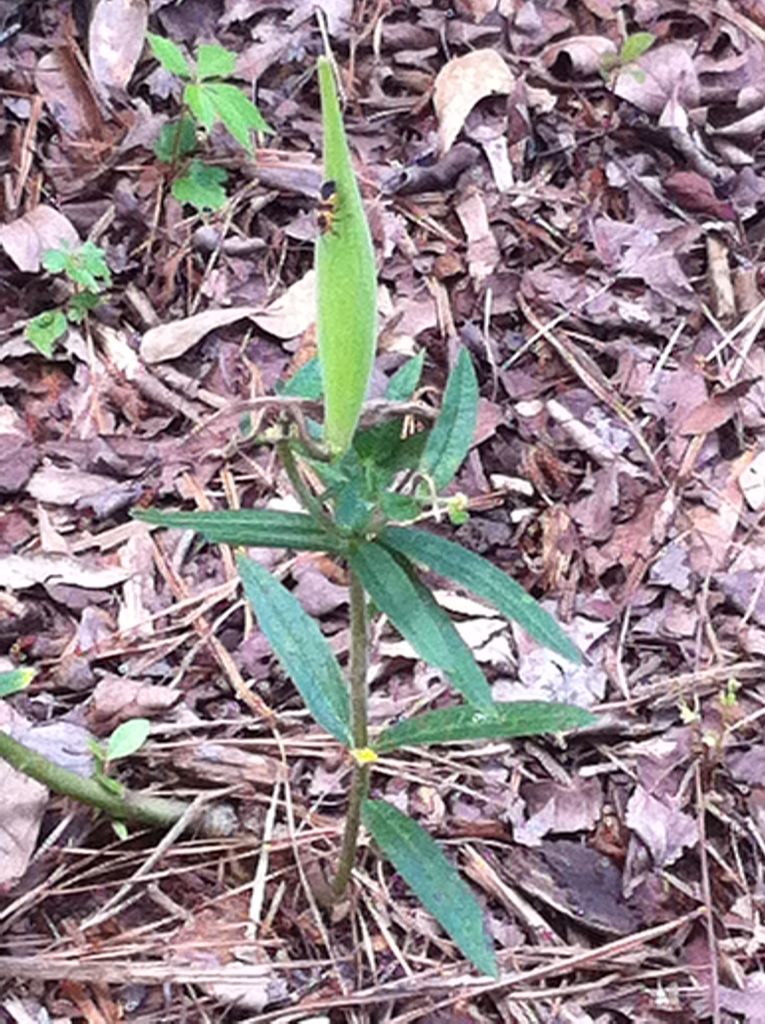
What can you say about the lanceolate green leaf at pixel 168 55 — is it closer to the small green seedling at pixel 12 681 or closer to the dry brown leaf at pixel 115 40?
the dry brown leaf at pixel 115 40

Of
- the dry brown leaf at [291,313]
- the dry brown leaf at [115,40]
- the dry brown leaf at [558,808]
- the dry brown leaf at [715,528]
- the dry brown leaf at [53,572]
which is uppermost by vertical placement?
the dry brown leaf at [115,40]

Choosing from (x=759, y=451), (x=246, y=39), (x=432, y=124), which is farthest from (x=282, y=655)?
(x=246, y=39)

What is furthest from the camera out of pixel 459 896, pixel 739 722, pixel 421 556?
pixel 739 722

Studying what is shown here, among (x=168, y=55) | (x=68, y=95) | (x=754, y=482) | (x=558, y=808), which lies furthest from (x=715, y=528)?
(x=68, y=95)

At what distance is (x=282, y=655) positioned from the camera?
1.57m

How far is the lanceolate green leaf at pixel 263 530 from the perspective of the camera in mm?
1388

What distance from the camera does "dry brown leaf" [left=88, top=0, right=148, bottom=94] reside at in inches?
107

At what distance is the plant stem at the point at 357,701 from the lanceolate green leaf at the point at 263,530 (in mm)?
52

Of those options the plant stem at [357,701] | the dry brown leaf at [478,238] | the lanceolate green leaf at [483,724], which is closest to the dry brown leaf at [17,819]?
the plant stem at [357,701]

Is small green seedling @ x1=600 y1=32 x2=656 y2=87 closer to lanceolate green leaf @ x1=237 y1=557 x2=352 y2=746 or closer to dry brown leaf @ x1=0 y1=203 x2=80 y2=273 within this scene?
dry brown leaf @ x1=0 y1=203 x2=80 y2=273

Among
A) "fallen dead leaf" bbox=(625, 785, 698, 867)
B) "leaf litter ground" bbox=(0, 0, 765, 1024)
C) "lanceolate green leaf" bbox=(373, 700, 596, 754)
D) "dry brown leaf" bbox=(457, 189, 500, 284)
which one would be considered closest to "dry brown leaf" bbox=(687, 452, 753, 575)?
"leaf litter ground" bbox=(0, 0, 765, 1024)

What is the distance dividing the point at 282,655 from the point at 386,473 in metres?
0.30

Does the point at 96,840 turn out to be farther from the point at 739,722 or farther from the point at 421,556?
the point at 739,722

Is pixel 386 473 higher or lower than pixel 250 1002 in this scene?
higher
